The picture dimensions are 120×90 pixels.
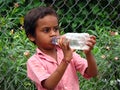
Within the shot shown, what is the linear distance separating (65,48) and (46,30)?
0.66 feet

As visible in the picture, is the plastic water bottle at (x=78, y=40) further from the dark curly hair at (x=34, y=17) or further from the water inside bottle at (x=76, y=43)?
the dark curly hair at (x=34, y=17)

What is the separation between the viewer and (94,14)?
478 cm

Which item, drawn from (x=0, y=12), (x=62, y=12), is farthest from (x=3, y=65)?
(x=62, y=12)

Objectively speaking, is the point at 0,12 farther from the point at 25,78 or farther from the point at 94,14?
the point at 94,14

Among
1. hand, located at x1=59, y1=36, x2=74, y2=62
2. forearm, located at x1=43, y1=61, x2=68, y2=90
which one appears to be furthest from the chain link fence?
hand, located at x1=59, y1=36, x2=74, y2=62

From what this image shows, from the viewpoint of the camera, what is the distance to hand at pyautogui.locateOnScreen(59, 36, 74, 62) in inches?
94.6

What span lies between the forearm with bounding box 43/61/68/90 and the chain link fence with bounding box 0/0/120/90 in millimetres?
807

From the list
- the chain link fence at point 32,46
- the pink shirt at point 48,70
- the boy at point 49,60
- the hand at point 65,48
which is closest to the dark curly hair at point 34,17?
the boy at point 49,60

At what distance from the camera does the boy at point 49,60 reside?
2537 mm

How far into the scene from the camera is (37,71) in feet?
8.44

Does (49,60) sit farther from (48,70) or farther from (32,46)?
(32,46)

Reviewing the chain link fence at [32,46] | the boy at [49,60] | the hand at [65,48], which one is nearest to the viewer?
the hand at [65,48]

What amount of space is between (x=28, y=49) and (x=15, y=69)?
287 millimetres

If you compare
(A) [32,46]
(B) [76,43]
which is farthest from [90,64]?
(A) [32,46]
